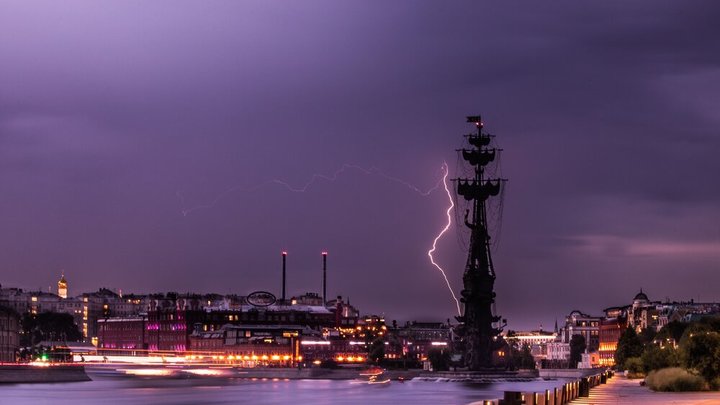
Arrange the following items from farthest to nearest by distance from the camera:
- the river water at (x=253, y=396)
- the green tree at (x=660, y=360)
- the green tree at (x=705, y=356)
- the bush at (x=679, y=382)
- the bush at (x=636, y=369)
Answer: the bush at (x=636, y=369) → the river water at (x=253, y=396) → the green tree at (x=660, y=360) → the bush at (x=679, y=382) → the green tree at (x=705, y=356)

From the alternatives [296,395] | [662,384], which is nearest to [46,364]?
[296,395]

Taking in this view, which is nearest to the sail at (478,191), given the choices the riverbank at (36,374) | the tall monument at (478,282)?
the tall monument at (478,282)

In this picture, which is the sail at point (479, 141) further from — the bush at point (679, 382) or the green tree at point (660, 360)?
the bush at point (679, 382)

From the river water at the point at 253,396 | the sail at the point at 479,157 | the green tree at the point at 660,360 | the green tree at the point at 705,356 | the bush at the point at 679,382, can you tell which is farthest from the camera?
the sail at the point at 479,157

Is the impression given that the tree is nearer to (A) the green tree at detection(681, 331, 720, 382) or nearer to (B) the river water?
(B) the river water

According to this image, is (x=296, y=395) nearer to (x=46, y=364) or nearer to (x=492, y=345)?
(x=492, y=345)
